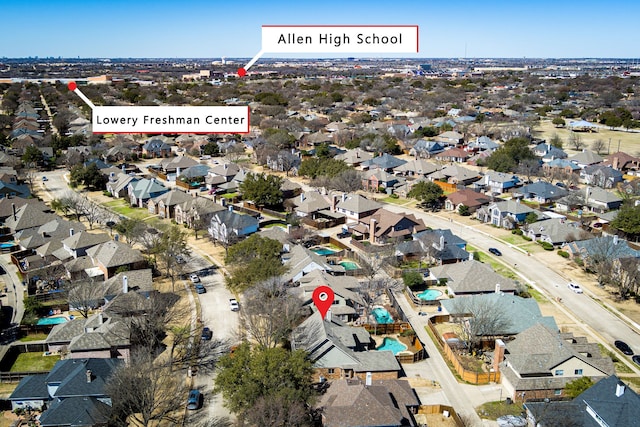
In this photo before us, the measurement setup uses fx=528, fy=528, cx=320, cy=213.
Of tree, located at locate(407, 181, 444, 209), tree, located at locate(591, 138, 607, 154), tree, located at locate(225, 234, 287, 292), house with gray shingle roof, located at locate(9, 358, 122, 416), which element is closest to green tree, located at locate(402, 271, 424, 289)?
tree, located at locate(225, 234, 287, 292)

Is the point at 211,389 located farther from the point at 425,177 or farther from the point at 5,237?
the point at 425,177

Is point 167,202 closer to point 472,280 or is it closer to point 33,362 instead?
point 33,362

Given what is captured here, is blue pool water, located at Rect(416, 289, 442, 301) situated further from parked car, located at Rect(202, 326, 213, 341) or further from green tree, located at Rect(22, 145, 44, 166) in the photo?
green tree, located at Rect(22, 145, 44, 166)

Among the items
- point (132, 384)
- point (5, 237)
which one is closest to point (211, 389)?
point (132, 384)

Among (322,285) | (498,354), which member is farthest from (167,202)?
(498,354)

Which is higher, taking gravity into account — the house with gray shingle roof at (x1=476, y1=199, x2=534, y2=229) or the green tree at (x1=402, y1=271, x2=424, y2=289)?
the house with gray shingle roof at (x1=476, y1=199, x2=534, y2=229)
